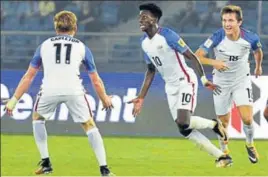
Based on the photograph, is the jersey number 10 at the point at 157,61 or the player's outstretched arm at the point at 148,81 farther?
the player's outstretched arm at the point at 148,81

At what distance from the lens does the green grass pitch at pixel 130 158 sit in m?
12.4

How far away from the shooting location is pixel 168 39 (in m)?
11.8

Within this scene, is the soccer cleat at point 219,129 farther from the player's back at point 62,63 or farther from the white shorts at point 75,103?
the player's back at point 62,63

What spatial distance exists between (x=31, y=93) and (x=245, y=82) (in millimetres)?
6298

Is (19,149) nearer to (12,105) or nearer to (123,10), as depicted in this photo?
(12,105)

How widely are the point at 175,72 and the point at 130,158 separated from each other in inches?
108

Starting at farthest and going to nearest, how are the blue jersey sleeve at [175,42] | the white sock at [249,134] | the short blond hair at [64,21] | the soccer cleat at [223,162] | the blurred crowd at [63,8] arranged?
1. the blurred crowd at [63,8]
2. the white sock at [249,134]
3. the soccer cleat at [223,162]
4. the blue jersey sleeve at [175,42]
5. the short blond hair at [64,21]

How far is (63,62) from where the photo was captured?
11.2m

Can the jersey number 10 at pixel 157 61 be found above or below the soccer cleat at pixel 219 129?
above

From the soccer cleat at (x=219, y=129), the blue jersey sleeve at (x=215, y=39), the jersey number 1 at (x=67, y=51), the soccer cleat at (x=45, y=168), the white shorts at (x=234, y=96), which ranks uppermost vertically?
the blue jersey sleeve at (x=215, y=39)

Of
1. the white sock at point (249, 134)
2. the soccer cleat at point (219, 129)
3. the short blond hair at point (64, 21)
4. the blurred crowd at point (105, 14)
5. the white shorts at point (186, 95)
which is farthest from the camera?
the blurred crowd at point (105, 14)

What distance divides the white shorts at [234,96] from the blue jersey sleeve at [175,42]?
1768mm

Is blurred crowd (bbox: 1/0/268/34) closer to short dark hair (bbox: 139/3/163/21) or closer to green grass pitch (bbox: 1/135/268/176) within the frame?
green grass pitch (bbox: 1/135/268/176)

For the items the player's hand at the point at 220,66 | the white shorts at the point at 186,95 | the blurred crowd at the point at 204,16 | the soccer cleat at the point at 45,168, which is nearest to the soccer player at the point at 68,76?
the soccer cleat at the point at 45,168
